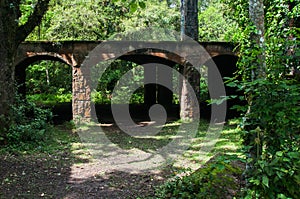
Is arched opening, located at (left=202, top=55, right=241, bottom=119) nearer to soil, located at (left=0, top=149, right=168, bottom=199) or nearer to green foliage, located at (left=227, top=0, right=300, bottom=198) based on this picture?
soil, located at (left=0, top=149, right=168, bottom=199)

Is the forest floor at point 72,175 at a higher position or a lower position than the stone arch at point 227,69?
lower

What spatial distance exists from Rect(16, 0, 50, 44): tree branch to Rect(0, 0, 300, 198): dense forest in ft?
0.07

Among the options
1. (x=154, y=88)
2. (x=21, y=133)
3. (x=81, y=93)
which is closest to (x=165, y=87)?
(x=154, y=88)

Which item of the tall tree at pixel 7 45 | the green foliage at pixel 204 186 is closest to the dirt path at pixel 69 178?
the green foliage at pixel 204 186

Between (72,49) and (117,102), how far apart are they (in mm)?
7907

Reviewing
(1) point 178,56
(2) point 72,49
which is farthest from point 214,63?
(2) point 72,49

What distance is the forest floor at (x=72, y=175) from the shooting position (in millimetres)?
4613

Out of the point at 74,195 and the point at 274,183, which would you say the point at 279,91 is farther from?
the point at 74,195

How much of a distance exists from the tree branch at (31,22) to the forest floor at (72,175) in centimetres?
236

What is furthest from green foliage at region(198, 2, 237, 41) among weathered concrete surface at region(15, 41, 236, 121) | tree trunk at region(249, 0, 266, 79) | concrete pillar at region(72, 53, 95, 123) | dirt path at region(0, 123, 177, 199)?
tree trunk at region(249, 0, 266, 79)

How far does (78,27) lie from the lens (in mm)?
15039

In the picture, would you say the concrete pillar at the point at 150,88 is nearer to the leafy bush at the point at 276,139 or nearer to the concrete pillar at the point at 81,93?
the concrete pillar at the point at 81,93

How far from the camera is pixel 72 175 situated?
17.9ft

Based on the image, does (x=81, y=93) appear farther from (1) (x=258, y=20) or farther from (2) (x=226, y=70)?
(1) (x=258, y=20)
